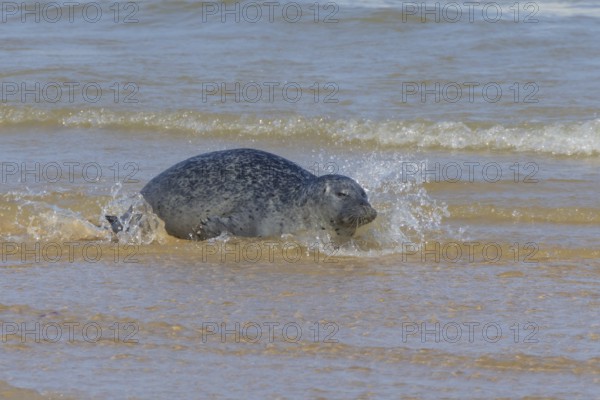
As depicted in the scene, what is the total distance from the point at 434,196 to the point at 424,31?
713cm

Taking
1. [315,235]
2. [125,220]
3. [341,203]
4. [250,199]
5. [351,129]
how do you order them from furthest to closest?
[351,129]
[125,220]
[250,199]
[315,235]
[341,203]

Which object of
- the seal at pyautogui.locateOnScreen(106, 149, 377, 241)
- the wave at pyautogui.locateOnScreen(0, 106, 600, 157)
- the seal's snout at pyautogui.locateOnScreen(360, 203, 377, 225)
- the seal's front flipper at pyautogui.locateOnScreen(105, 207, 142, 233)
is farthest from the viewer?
the wave at pyautogui.locateOnScreen(0, 106, 600, 157)

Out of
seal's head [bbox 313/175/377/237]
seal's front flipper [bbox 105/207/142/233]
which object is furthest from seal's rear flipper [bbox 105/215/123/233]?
seal's head [bbox 313/175/377/237]

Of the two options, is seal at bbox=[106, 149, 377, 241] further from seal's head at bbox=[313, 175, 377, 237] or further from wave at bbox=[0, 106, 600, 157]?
wave at bbox=[0, 106, 600, 157]

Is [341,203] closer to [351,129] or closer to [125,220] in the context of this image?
[125,220]

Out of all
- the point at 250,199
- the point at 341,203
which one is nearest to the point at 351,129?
the point at 250,199

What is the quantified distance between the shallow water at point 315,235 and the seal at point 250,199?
12cm

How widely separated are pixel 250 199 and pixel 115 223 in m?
0.92

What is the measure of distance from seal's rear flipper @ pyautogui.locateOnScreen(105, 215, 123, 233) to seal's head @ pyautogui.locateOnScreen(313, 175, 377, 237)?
1304 millimetres

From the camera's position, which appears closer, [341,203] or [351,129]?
[341,203]

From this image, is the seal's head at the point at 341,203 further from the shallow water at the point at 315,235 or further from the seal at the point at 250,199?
the shallow water at the point at 315,235

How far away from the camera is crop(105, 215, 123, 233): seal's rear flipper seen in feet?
24.0

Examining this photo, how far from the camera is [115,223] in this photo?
7398 mm

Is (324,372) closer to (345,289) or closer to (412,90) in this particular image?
(345,289)
